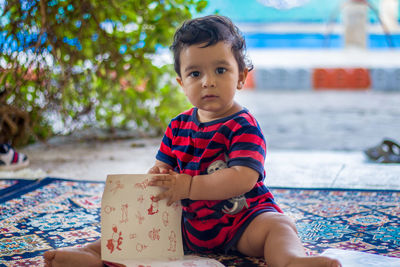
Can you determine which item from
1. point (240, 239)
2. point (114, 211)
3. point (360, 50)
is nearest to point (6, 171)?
point (114, 211)

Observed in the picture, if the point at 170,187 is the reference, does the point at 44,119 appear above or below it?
above

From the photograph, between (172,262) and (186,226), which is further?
(186,226)

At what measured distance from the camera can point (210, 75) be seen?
1188mm

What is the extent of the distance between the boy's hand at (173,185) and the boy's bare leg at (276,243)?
0.18m

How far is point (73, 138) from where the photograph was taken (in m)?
3.33

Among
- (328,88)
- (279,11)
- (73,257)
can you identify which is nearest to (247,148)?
(73,257)

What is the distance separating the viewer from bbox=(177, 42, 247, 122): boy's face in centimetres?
118

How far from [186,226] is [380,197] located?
2.83ft

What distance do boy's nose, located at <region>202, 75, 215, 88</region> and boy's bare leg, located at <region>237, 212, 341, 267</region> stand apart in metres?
0.33

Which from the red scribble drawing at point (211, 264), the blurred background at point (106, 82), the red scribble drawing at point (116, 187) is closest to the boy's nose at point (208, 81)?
the red scribble drawing at point (116, 187)

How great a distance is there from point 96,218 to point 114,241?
486 millimetres

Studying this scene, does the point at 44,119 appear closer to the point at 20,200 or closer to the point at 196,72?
the point at 20,200

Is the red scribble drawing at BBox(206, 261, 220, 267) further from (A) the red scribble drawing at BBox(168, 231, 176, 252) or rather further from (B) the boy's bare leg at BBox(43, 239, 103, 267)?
(B) the boy's bare leg at BBox(43, 239, 103, 267)

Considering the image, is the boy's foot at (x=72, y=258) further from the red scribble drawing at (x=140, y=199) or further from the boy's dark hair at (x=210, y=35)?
the boy's dark hair at (x=210, y=35)
